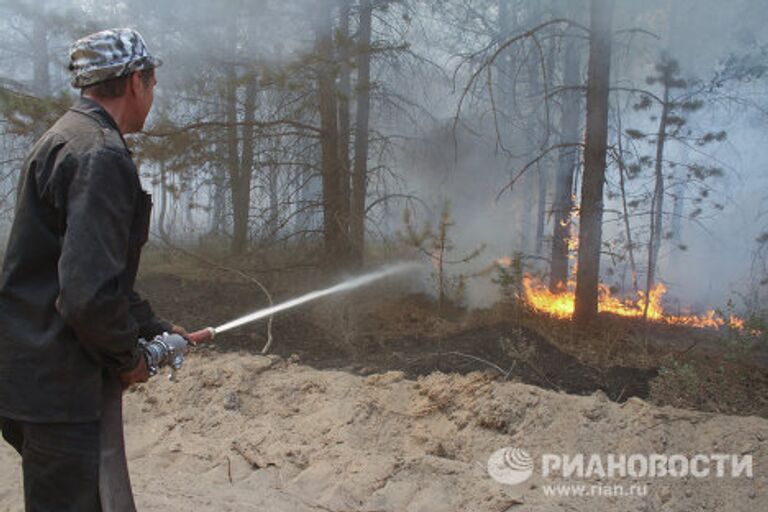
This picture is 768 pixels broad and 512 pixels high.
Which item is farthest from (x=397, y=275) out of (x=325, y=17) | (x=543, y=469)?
(x=543, y=469)

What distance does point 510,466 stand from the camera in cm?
394

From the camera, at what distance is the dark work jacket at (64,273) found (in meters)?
1.94

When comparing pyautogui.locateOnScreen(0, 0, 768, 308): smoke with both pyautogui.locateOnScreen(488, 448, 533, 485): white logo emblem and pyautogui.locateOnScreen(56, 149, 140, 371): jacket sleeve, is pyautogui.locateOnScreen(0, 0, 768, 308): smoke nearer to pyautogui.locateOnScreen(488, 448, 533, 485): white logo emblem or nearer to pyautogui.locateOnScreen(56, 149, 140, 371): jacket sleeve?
pyautogui.locateOnScreen(488, 448, 533, 485): white logo emblem

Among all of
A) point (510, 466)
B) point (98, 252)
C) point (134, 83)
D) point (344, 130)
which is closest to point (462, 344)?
point (510, 466)

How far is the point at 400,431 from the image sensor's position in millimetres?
4434

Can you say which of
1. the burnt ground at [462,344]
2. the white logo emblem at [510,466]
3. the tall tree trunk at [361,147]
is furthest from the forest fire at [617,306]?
the white logo emblem at [510,466]

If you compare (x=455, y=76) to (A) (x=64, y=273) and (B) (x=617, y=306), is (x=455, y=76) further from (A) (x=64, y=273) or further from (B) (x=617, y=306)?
(A) (x=64, y=273)

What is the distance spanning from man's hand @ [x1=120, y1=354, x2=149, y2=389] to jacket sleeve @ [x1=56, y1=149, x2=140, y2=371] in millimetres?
169

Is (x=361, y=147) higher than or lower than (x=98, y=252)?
higher

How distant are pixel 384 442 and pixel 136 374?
250 centimetres

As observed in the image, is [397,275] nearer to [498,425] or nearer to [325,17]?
[325,17]

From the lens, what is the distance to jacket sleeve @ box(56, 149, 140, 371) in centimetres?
191

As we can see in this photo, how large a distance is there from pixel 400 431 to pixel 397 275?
4.90m

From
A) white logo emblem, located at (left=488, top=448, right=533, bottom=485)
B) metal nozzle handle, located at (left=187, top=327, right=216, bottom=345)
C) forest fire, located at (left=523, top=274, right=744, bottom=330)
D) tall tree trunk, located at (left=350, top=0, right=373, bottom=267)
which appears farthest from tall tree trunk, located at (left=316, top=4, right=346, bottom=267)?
metal nozzle handle, located at (left=187, top=327, right=216, bottom=345)
